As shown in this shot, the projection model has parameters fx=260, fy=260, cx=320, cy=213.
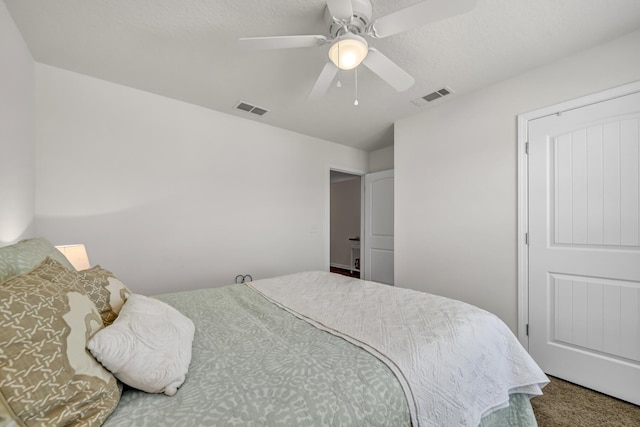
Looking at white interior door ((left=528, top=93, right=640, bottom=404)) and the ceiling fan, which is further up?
the ceiling fan

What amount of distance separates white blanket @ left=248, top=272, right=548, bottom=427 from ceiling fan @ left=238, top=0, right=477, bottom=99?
142 centimetres

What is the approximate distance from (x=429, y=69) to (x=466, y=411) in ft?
7.38

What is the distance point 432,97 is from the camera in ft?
8.46

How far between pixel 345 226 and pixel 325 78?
5.08 m

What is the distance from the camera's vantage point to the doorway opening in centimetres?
628

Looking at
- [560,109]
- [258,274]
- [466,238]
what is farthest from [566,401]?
[258,274]

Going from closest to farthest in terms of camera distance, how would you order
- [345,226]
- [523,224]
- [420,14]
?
[420,14] < [523,224] < [345,226]

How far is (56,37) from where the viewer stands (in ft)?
5.74

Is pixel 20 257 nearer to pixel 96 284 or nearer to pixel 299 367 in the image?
pixel 96 284

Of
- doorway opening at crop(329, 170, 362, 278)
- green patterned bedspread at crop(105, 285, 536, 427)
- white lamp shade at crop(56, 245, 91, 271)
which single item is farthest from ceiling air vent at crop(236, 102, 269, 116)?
doorway opening at crop(329, 170, 362, 278)

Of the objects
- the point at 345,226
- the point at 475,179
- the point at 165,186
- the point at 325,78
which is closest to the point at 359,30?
the point at 325,78

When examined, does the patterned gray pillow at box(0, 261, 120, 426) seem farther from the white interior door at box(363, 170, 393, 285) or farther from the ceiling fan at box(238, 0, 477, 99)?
the white interior door at box(363, 170, 393, 285)

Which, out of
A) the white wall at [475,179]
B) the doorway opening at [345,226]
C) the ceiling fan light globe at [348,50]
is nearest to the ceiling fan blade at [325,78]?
the ceiling fan light globe at [348,50]

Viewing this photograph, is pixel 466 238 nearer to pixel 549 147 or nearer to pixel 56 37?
pixel 549 147
